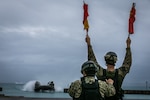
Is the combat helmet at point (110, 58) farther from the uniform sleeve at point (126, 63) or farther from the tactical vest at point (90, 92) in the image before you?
the tactical vest at point (90, 92)

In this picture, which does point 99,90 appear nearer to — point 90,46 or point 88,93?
point 88,93

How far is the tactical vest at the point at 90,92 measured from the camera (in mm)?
5863

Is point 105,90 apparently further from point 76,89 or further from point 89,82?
point 76,89

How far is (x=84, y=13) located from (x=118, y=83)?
146 centimetres

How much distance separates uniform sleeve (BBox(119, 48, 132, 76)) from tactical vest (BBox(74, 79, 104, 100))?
1.01 meters

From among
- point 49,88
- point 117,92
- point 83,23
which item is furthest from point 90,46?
point 49,88

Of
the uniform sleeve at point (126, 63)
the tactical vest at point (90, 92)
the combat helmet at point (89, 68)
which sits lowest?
the tactical vest at point (90, 92)

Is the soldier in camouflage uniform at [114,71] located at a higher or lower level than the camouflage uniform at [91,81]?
higher

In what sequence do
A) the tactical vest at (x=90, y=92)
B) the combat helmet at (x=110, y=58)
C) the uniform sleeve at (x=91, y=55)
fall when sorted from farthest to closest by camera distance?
the uniform sleeve at (x=91, y=55) → the combat helmet at (x=110, y=58) → the tactical vest at (x=90, y=92)

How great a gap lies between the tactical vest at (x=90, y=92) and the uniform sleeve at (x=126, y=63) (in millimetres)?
1010

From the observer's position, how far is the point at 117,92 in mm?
6645

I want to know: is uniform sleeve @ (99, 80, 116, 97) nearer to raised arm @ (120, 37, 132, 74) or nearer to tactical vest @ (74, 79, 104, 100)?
tactical vest @ (74, 79, 104, 100)

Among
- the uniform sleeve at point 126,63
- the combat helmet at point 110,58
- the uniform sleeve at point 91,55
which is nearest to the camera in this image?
the combat helmet at point 110,58

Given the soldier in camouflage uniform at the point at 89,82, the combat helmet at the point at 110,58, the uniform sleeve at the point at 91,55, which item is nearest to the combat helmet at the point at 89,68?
the soldier in camouflage uniform at the point at 89,82
